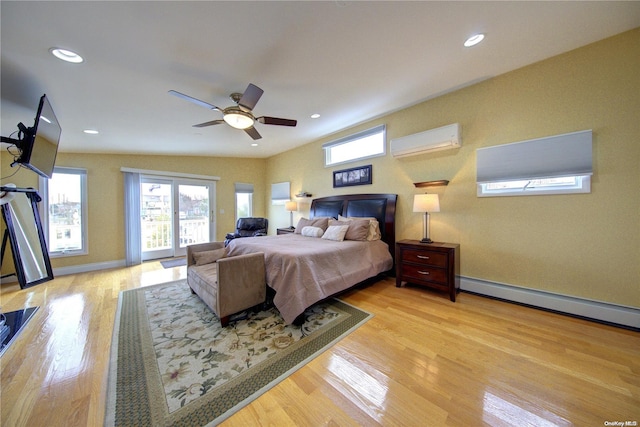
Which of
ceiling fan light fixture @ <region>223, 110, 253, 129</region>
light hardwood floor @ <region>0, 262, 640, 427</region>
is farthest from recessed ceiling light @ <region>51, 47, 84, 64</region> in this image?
light hardwood floor @ <region>0, 262, 640, 427</region>

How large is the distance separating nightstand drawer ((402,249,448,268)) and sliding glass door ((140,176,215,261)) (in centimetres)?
489

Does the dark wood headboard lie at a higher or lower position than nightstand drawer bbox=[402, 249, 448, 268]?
higher

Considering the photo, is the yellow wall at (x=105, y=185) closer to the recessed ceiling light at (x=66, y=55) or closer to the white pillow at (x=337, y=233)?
the recessed ceiling light at (x=66, y=55)

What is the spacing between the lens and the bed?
221cm

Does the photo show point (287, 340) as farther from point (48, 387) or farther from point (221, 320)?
point (48, 387)

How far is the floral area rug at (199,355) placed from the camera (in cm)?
131

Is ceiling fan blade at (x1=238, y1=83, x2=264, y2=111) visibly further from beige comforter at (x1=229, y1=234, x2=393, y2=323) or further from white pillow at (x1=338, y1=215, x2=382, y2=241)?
white pillow at (x1=338, y1=215, x2=382, y2=241)

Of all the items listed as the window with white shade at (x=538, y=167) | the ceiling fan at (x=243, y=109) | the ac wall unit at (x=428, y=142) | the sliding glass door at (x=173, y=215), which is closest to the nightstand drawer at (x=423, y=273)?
the window with white shade at (x=538, y=167)

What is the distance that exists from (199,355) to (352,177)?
11.6ft

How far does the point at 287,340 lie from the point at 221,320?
0.71 m

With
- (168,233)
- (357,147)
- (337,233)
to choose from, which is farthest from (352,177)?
(168,233)

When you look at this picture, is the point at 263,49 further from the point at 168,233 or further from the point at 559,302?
the point at 168,233

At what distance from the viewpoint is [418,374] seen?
1.54 metres

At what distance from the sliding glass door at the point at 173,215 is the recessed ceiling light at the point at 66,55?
142 inches
